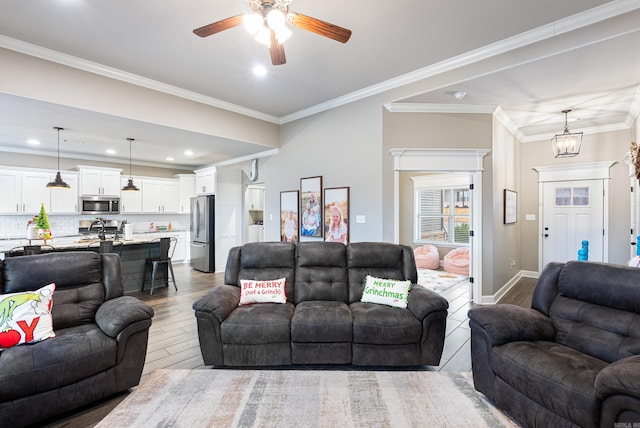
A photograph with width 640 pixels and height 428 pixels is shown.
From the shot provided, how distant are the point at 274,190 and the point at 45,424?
447cm

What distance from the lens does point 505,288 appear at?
4949 millimetres

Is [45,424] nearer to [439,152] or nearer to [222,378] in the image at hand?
[222,378]

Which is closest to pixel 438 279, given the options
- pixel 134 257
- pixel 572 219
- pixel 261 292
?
pixel 572 219

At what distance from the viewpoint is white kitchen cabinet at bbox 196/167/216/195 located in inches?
263

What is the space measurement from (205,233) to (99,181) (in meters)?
2.85

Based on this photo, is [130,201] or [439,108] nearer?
[439,108]

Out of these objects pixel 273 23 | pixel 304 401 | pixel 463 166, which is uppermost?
pixel 273 23

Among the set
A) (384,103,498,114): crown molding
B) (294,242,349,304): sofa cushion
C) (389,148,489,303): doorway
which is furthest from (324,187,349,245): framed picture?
(294,242,349,304): sofa cushion

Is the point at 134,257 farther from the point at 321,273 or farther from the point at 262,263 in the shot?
the point at 321,273

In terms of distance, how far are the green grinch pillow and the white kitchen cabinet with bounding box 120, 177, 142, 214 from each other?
6872 mm

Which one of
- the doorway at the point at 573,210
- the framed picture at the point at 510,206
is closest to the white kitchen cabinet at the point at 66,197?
the framed picture at the point at 510,206

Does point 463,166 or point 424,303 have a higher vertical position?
point 463,166

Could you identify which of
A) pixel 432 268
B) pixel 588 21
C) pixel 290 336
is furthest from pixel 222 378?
pixel 432 268

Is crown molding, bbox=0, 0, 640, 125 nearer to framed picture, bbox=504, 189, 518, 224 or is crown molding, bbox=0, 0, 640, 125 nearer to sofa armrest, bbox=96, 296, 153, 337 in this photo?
framed picture, bbox=504, 189, 518, 224
